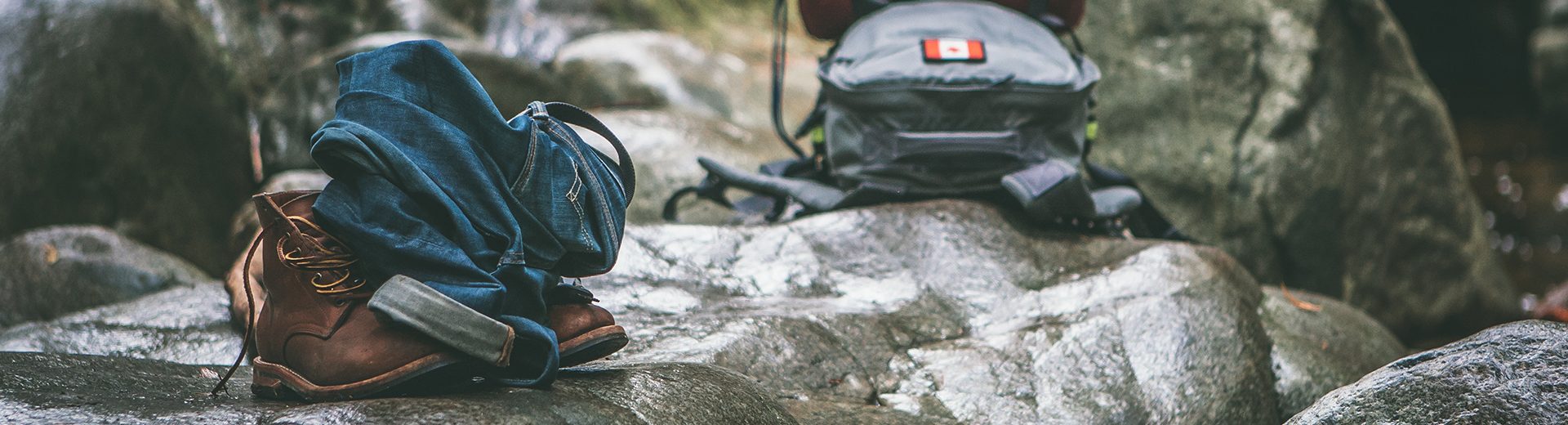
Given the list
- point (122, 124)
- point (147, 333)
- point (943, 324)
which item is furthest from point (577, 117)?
point (122, 124)

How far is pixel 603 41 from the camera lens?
815 centimetres

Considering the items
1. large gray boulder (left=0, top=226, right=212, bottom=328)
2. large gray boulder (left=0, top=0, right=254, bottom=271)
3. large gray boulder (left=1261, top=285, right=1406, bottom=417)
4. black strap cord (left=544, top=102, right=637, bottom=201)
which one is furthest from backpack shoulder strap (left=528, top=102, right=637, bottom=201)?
large gray boulder (left=0, top=0, right=254, bottom=271)

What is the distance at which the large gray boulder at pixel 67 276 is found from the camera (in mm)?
4117

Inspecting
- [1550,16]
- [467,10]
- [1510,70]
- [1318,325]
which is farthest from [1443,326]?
[1510,70]

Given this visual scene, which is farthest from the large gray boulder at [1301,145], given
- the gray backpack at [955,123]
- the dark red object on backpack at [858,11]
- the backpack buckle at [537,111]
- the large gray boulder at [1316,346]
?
the backpack buckle at [537,111]

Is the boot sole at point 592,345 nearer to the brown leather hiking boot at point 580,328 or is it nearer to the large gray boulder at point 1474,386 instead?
the brown leather hiking boot at point 580,328

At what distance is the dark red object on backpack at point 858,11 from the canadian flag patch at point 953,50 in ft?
1.85

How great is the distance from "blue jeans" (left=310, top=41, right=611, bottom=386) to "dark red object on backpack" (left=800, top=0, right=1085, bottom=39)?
243cm

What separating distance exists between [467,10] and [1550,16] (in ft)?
37.0

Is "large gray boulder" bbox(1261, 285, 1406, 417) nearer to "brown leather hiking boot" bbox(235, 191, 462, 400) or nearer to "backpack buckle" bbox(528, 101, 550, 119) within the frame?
"backpack buckle" bbox(528, 101, 550, 119)

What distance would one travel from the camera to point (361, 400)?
1827 mm

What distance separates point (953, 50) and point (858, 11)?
0.67 m

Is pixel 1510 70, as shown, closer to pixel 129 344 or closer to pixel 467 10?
pixel 467 10

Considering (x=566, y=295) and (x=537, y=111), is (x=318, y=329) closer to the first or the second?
(x=566, y=295)
